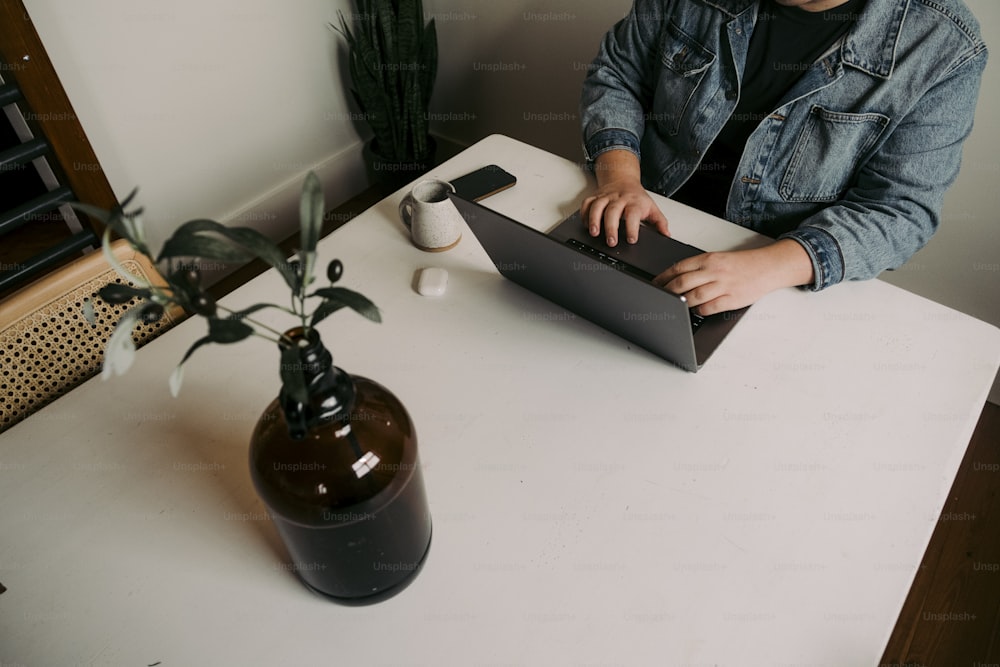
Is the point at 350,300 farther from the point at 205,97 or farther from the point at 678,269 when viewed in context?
the point at 205,97

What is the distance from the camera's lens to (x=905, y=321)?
0.97m

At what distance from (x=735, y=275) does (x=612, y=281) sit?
10.6 inches

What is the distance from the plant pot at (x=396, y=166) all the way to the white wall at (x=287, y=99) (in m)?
0.15

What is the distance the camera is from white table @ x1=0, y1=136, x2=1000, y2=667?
0.67 meters

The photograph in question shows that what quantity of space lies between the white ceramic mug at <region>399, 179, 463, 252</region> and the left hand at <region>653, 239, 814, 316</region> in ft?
1.16

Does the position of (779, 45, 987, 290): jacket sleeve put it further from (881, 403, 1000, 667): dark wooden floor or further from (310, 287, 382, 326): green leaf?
(881, 403, 1000, 667): dark wooden floor

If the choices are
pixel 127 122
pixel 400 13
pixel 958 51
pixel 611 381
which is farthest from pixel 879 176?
pixel 127 122

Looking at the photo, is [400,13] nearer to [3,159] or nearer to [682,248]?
[3,159]

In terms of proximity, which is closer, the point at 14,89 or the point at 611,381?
the point at 611,381

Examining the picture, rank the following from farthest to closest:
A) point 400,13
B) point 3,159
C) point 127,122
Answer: point 400,13 < point 127,122 < point 3,159

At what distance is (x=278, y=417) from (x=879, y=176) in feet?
3.51

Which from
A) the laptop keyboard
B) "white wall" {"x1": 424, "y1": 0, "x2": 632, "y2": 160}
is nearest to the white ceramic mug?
the laptop keyboard

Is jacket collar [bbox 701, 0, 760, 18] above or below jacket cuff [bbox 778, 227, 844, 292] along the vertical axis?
above

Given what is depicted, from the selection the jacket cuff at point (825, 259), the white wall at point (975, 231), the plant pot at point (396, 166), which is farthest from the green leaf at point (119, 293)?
the plant pot at point (396, 166)
